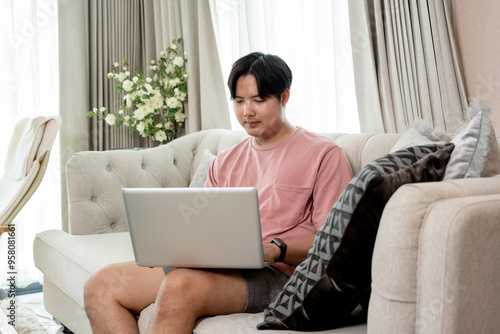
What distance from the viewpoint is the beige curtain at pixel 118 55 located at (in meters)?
3.13

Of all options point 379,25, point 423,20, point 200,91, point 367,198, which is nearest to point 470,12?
point 423,20

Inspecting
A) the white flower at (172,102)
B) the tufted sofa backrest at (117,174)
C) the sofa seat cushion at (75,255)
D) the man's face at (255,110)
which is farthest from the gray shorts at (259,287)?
the white flower at (172,102)

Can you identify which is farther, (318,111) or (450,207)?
(318,111)

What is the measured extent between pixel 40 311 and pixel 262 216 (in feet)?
6.04

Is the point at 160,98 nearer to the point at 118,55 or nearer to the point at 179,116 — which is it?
the point at 179,116

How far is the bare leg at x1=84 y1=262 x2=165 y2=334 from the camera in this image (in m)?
1.47

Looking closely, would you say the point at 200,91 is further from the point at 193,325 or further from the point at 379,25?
the point at 193,325

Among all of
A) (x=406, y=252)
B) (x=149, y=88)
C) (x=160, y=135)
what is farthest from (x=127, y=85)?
(x=406, y=252)

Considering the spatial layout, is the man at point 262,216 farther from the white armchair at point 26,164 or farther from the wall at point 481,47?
the white armchair at point 26,164

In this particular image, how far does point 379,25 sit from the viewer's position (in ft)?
6.88

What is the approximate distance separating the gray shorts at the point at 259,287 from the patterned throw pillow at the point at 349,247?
188mm

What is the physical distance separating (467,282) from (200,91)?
2481mm

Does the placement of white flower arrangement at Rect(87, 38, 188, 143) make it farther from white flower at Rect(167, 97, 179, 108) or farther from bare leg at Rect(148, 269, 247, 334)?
bare leg at Rect(148, 269, 247, 334)

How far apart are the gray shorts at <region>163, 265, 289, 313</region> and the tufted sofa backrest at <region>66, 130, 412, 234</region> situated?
1116 mm
